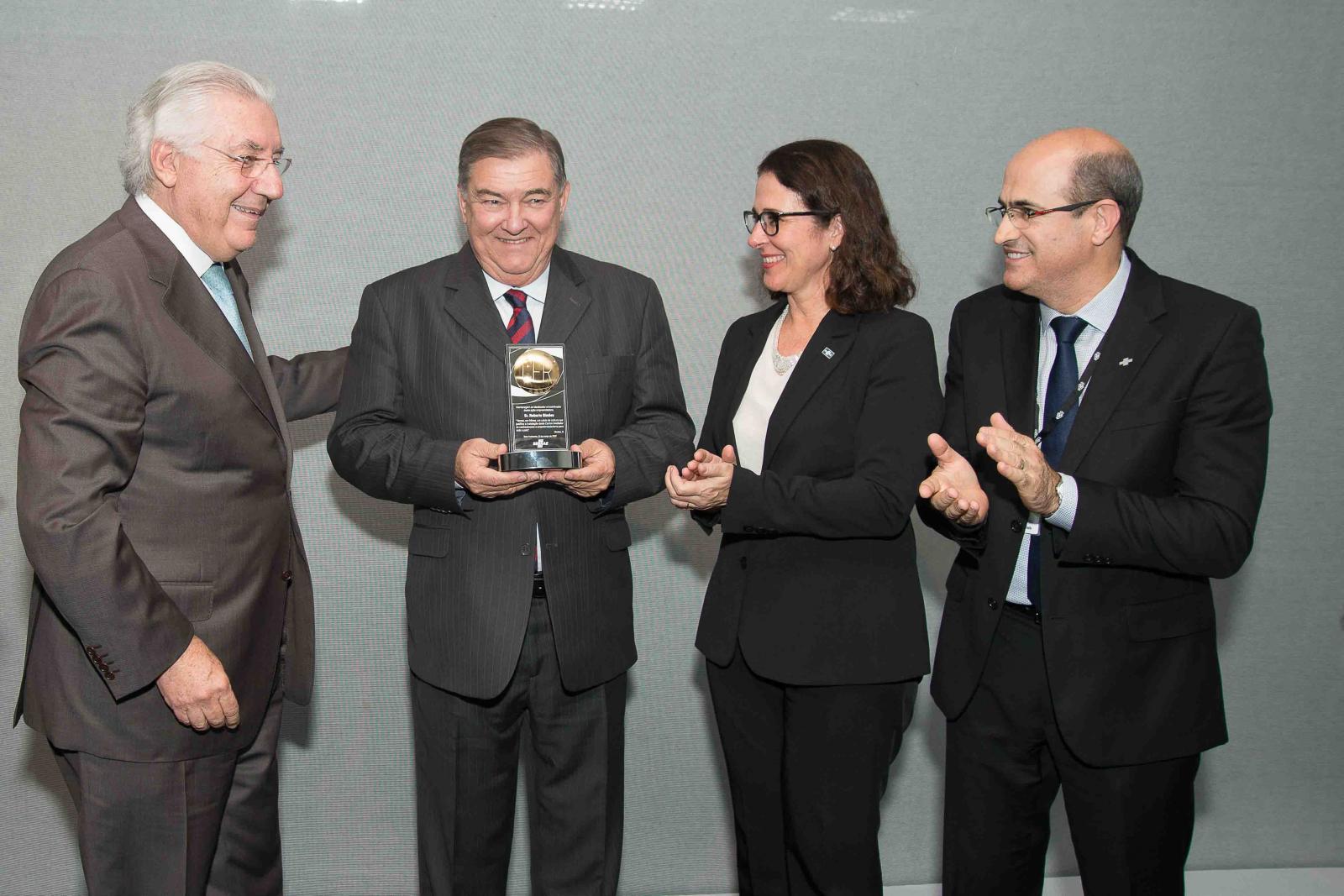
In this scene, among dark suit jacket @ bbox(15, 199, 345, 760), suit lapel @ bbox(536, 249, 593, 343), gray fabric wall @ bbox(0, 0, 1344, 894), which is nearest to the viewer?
dark suit jacket @ bbox(15, 199, 345, 760)

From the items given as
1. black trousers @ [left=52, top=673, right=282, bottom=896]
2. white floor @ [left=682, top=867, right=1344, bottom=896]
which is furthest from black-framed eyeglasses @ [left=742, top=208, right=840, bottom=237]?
white floor @ [left=682, top=867, right=1344, bottom=896]

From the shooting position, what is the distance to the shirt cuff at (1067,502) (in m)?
2.19

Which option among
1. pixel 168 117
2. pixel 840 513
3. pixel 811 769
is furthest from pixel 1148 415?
pixel 168 117

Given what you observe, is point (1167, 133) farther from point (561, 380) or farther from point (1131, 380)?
point (561, 380)

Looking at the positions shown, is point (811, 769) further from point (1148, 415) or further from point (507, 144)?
point (507, 144)

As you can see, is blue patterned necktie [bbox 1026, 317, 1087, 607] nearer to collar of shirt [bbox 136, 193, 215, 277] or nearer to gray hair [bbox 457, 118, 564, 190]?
gray hair [bbox 457, 118, 564, 190]

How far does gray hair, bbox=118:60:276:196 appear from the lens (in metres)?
2.26

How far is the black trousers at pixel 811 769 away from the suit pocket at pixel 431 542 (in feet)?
2.30

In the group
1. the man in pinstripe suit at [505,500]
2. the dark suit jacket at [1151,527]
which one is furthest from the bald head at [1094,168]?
the man in pinstripe suit at [505,500]

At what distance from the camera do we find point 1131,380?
2.24 meters

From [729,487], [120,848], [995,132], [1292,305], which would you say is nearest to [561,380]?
[729,487]

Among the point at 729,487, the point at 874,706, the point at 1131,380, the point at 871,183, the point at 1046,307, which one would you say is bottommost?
the point at 874,706

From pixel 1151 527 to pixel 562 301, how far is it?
1.39m

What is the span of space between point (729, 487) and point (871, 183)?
2.63 ft
